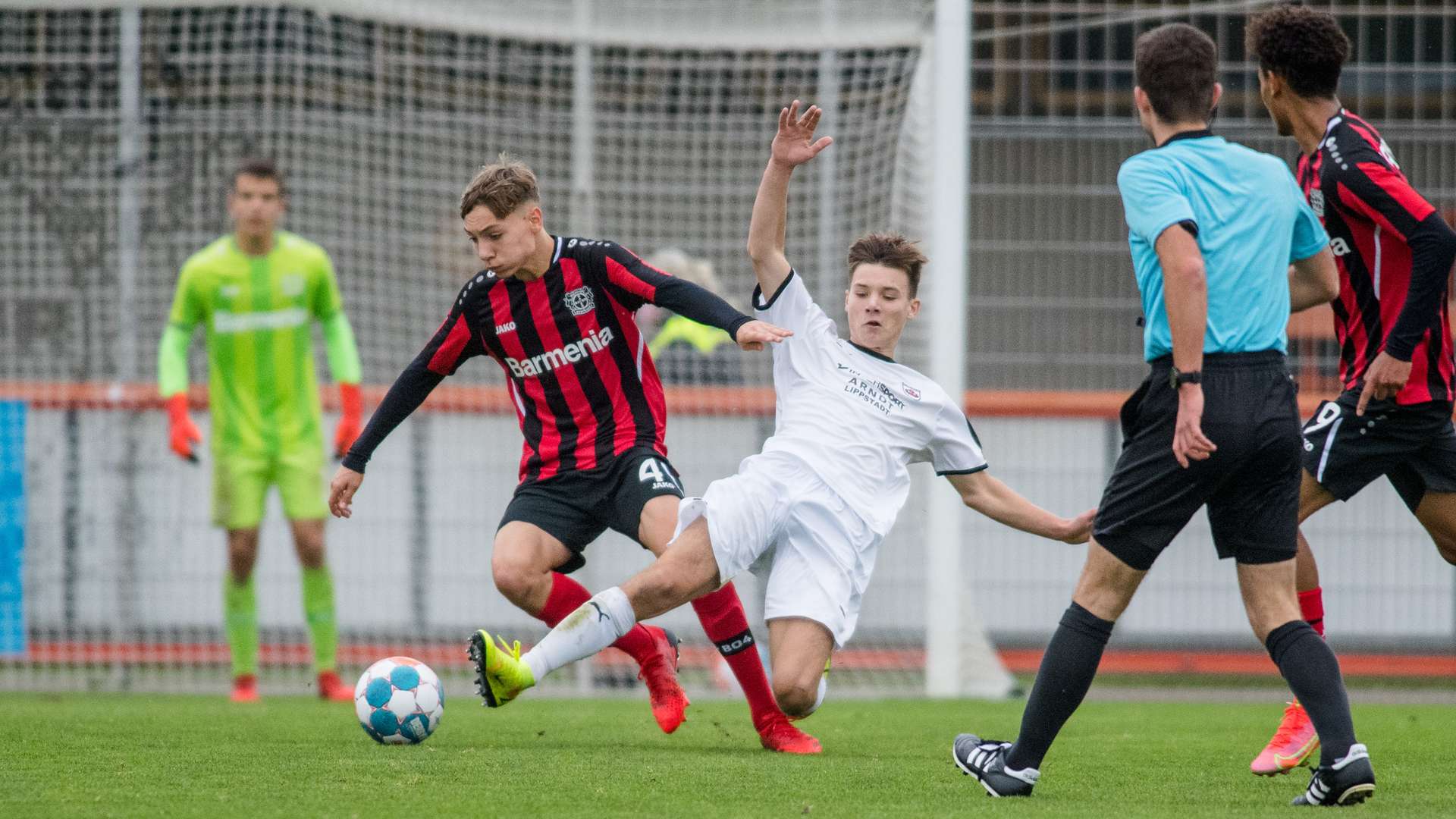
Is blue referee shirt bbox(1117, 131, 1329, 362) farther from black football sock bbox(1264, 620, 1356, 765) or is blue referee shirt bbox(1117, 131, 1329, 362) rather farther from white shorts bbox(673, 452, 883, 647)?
white shorts bbox(673, 452, 883, 647)

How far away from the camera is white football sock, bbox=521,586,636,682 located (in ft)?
14.3

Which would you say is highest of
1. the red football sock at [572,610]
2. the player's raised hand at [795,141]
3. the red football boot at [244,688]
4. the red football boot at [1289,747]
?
the player's raised hand at [795,141]

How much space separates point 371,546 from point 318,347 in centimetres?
157

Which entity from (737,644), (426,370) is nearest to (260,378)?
(426,370)

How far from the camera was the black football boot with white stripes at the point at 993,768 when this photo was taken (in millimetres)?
3893

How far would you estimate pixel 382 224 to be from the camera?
29.5ft

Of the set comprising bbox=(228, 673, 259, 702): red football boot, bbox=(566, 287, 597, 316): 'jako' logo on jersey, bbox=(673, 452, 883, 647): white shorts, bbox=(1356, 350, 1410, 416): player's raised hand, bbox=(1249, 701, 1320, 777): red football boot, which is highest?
bbox=(566, 287, 597, 316): 'jako' logo on jersey

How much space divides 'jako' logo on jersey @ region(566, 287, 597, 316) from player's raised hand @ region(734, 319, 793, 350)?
953mm

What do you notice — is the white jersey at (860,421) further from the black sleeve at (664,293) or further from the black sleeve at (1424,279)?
the black sleeve at (1424,279)

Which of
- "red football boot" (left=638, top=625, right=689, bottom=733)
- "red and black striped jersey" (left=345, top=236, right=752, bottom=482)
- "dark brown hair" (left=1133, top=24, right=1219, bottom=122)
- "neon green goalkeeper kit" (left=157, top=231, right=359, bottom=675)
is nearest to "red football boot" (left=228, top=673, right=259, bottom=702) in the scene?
"neon green goalkeeper kit" (left=157, top=231, right=359, bottom=675)

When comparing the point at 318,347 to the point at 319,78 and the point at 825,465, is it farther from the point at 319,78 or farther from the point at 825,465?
the point at 825,465

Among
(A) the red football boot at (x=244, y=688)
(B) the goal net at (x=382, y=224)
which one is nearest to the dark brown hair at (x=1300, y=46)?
(B) the goal net at (x=382, y=224)

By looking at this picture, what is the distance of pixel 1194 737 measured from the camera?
18.5 ft

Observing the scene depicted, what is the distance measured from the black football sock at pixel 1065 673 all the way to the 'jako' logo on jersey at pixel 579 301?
6.73 ft
